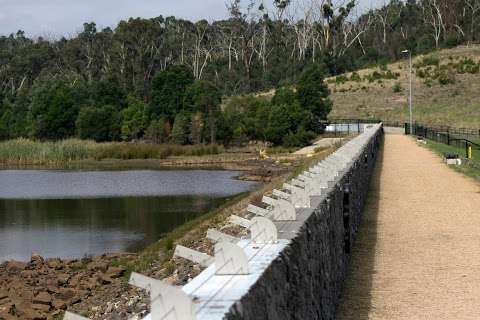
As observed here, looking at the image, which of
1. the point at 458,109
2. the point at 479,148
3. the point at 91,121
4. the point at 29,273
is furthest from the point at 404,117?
the point at 29,273

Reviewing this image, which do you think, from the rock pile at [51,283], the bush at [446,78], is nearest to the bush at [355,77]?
the bush at [446,78]

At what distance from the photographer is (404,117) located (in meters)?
80.9

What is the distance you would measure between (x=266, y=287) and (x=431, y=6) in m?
125

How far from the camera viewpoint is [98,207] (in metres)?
39.9

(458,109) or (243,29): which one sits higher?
(243,29)

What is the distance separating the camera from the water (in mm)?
28625

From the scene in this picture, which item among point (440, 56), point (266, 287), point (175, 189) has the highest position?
point (440, 56)

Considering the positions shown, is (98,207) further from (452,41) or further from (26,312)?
(452,41)

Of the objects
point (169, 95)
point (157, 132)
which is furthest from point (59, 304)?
point (169, 95)

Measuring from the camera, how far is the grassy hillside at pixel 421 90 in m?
80.5

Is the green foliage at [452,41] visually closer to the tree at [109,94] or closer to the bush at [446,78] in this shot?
the bush at [446,78]

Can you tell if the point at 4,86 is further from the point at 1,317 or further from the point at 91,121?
the point at 1,317

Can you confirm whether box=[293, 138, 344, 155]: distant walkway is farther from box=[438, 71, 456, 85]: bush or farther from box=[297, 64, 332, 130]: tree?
box=[438, 71, 456, 85]: bush

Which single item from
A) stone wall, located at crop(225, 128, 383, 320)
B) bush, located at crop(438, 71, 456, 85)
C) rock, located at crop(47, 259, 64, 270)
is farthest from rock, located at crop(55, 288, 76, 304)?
bush, located at crop(438, 71, 456, 85)
